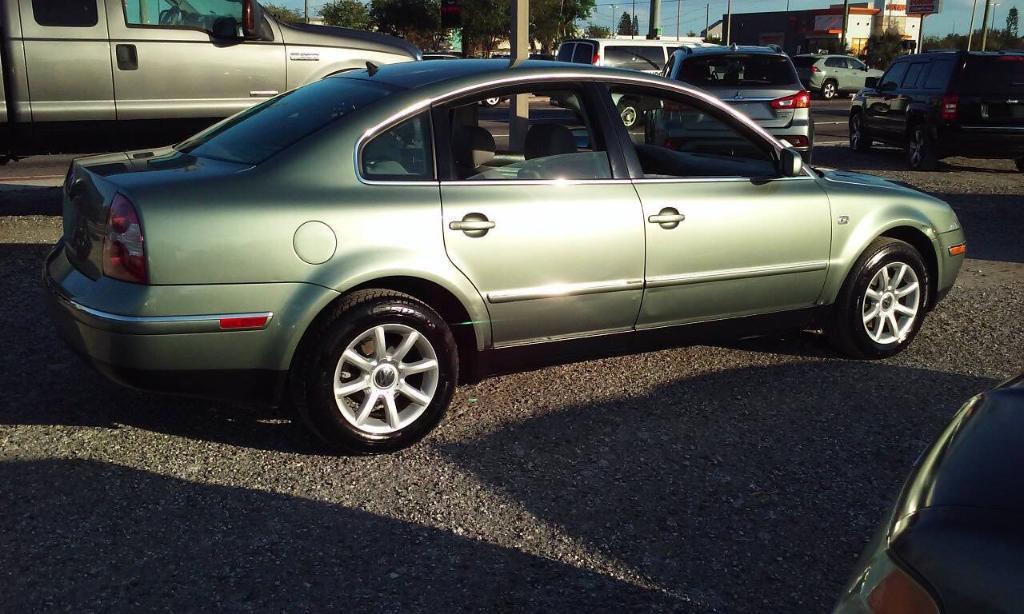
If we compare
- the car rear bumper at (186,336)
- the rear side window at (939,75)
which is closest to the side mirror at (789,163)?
the car rear bumper at (186,336)

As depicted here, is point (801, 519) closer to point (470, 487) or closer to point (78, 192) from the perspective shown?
point (470, 487)

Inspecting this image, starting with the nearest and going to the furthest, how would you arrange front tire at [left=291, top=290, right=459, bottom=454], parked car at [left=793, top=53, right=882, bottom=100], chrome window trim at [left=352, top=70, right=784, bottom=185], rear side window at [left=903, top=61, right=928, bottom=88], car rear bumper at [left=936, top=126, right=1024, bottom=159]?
1. front tire at [left=291, top=290, right=459, bottom=454]
2. chrome window trim at [left=352, top=70, right=784, bottom=185]
3. car rear bumper at [left=936, top=126, right=1024, bottom=159]
4. rear side window at [left=903, top=61, right=928, bottom=88]
5. parked car at [left=793, top=53, right=882, bottom=100]

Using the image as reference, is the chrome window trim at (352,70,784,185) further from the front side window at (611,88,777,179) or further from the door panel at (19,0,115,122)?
the door panel at (19,0,115,122)

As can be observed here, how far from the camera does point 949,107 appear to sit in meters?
13.5

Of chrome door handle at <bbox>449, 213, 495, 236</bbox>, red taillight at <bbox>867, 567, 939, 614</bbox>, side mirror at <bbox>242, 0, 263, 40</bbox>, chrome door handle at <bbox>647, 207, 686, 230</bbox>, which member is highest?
side mirror at <bbox>242, 0, 263, 40</bbox>

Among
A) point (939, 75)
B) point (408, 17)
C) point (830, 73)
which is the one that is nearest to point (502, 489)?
point (939, 75)

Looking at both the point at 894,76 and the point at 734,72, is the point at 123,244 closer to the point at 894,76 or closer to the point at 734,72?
the point at 734,72

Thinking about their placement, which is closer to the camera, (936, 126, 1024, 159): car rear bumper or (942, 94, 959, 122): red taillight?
(936, 126, 1024, 159): car rear bumper

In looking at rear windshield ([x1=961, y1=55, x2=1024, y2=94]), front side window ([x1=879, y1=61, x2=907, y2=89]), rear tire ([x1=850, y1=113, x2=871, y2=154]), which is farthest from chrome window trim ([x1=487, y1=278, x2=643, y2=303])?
rear tire ([x1=850, y1=113, x2=871, y2=154])

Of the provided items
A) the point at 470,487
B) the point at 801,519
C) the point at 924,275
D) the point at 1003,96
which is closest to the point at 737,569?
the point at 801,519

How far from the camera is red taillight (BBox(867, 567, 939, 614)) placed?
1713mm

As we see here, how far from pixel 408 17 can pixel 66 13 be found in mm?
45565

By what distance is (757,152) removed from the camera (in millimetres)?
5219

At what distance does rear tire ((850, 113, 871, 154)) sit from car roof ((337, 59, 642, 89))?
41.1ft
